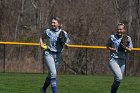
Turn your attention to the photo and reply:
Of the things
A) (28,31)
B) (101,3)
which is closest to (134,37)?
(101,3)

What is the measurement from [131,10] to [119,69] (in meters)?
34.8

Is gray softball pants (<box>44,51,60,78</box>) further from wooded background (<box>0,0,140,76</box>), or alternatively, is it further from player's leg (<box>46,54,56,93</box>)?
wooded background (<box>0,0,140,76</box>)

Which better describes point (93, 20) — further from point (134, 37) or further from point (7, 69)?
point (7, 69)

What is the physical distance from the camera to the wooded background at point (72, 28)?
104 feet

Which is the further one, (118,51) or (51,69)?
(118,51)

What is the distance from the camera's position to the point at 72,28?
37.2m

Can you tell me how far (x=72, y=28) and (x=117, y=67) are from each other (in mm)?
25593

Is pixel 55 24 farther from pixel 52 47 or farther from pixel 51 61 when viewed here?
pixel 51 61

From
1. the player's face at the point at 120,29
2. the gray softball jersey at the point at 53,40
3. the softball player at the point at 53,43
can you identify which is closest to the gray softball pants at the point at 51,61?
the softball player at the point at 53,43

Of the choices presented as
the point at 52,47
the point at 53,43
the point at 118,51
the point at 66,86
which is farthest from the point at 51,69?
the point at 66,86

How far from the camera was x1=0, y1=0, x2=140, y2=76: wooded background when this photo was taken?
3175cm

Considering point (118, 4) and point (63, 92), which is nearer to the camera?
point (63, 92)

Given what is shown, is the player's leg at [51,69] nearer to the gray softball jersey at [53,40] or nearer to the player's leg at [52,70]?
the player's leg at [52,70]

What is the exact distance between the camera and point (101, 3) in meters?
42.0
